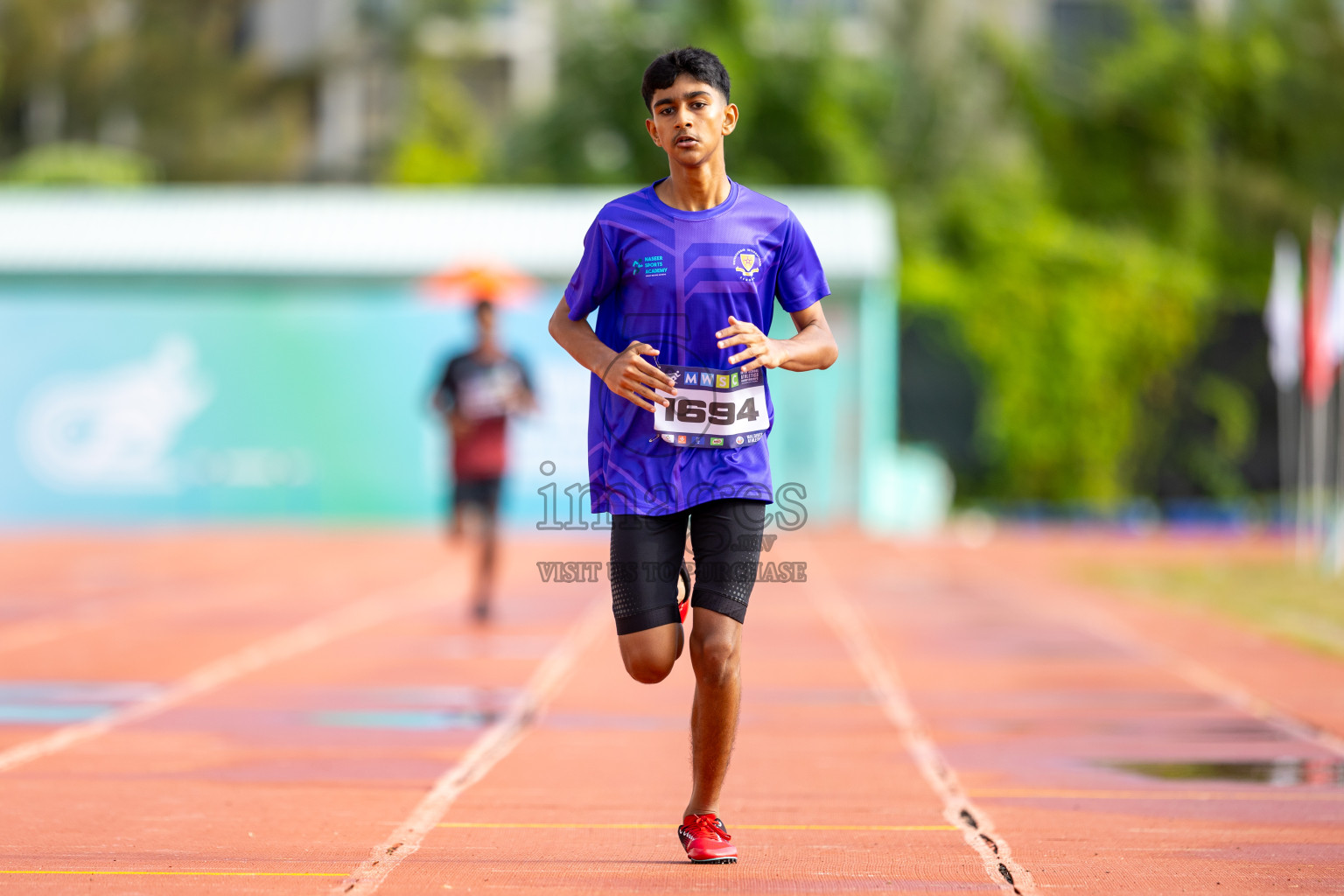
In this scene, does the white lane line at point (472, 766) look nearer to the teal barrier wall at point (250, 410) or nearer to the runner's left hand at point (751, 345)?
the runner's left hand at point (751, 345)

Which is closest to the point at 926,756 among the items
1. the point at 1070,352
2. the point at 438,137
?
the point at 1070,352

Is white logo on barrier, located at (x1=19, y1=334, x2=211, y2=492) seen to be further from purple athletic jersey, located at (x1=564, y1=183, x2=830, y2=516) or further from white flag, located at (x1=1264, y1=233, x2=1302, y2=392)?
purple athletic jersey, located at (x1=564, y1=183, x2=830, y2=516)

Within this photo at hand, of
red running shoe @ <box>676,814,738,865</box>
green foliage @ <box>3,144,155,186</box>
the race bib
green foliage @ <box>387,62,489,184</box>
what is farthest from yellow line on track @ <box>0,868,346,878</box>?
green foliage @ <box>3,144,155,186</box>

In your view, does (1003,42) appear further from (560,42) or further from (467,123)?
(467,123)

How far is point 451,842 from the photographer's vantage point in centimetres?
526

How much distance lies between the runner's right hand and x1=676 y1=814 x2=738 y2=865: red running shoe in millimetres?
1105

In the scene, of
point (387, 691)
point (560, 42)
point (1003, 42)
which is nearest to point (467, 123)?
point (560, 42)

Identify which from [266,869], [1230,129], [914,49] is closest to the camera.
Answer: [266,869]

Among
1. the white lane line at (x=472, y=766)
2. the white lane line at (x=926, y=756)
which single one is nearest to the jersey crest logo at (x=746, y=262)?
the white lane line at (x=926, y=756)

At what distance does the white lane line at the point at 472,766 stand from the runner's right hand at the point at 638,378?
1.37 m

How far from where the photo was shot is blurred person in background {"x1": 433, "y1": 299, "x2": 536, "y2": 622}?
469 inches

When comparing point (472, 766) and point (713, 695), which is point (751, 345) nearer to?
point (713, 695)

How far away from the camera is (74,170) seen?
1790 inches

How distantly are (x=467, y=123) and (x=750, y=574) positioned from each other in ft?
159
